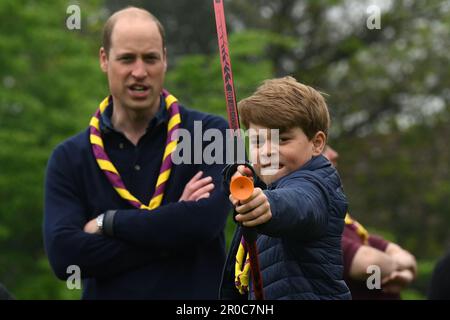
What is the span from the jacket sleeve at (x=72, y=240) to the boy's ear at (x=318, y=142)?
1.46 m

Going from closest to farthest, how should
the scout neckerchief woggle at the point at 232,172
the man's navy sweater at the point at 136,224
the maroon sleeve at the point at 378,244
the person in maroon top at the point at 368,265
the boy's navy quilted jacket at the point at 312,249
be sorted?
the scout neckerchief woggle at the point at 232,172
the boy's navy quilted jacket at the point at 312,249
the man's navy sweater at the point at 136,224
the person in maroon top at the point at 368,265
the maroon sleeve at the point at 378,244

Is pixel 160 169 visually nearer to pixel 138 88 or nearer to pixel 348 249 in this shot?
pixel 138 88

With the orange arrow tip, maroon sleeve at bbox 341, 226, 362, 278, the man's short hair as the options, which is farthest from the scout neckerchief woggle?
maroon sleeve at bbox 341, 226, 362, 278

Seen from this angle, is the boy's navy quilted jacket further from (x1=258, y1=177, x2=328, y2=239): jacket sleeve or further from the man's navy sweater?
the man's navy sweater

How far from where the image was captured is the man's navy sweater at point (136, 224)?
516 centimetres

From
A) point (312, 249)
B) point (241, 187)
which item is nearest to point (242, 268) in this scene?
point (312, 249)

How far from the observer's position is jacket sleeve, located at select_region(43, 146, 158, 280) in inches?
204

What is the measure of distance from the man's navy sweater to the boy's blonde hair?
125 centimetres

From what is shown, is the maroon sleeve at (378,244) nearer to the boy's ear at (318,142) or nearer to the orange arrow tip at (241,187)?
the boy's ear at (318,142)

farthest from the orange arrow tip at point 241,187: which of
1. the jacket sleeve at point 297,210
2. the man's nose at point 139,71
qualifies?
the man's nose at point 139,71

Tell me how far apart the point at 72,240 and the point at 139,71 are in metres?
0.94

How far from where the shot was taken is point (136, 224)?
202 inches

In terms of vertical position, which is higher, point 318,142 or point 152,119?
point 152,119
